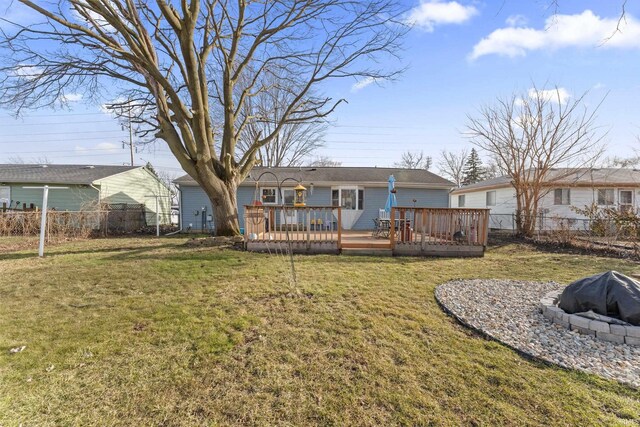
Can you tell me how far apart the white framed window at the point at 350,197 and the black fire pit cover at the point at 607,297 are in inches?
420

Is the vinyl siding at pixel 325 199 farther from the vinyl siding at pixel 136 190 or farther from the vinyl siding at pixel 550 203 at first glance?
the vinyl siding at pixel 550 203

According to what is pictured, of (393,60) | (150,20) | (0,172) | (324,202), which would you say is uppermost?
(150,20)

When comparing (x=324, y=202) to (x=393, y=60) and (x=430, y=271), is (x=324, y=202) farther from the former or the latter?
(x=430, y=271)

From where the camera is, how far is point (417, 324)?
12.3 ft

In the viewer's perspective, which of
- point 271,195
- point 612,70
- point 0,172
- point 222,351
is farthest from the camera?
point 0,172

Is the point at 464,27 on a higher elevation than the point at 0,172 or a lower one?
higher

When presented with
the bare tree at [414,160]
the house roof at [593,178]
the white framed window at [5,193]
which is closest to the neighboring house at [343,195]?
the house roof at [593,178]

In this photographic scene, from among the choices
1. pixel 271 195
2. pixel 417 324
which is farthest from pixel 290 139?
pixel 417 324

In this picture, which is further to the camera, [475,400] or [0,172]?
[0,172]

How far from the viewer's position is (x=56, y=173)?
17469 mm

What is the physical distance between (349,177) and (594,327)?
1188 centimetres

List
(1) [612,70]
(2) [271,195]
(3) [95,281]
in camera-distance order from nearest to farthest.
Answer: (3) [95,281], (1) [612,70], (2) [271,195]

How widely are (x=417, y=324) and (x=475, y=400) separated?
4.39ft

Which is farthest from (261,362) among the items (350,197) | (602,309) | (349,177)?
(349,177)
